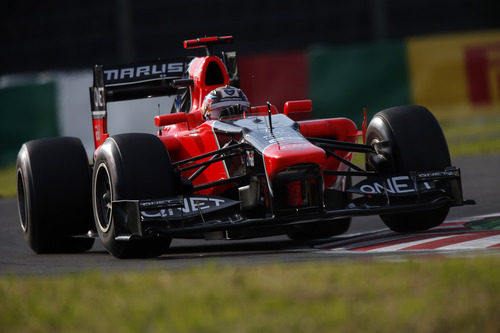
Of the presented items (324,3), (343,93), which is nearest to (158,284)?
(343,93)

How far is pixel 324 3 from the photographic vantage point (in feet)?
110

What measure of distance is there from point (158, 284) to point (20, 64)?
30.3 m

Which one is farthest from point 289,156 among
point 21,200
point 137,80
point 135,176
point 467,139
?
point 467,139

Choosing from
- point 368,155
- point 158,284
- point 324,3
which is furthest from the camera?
point 324,3

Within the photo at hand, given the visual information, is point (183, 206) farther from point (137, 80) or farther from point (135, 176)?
point (137, 80)

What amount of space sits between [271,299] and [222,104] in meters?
4.34

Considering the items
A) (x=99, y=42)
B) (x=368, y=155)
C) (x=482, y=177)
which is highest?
(x=99, y=42)

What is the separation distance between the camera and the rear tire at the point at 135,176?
25.6 ft

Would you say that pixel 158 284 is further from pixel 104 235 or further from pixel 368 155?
pixel 368 155

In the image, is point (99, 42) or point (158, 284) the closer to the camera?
point (158, 284)

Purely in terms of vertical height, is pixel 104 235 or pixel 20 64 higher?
pixel 20 64

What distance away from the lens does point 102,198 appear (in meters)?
8.52

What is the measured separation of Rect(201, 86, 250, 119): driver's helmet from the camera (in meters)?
9.14

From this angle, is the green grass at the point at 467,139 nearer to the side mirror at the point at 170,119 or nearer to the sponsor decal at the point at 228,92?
the sponsor decal at the point at 228,92
